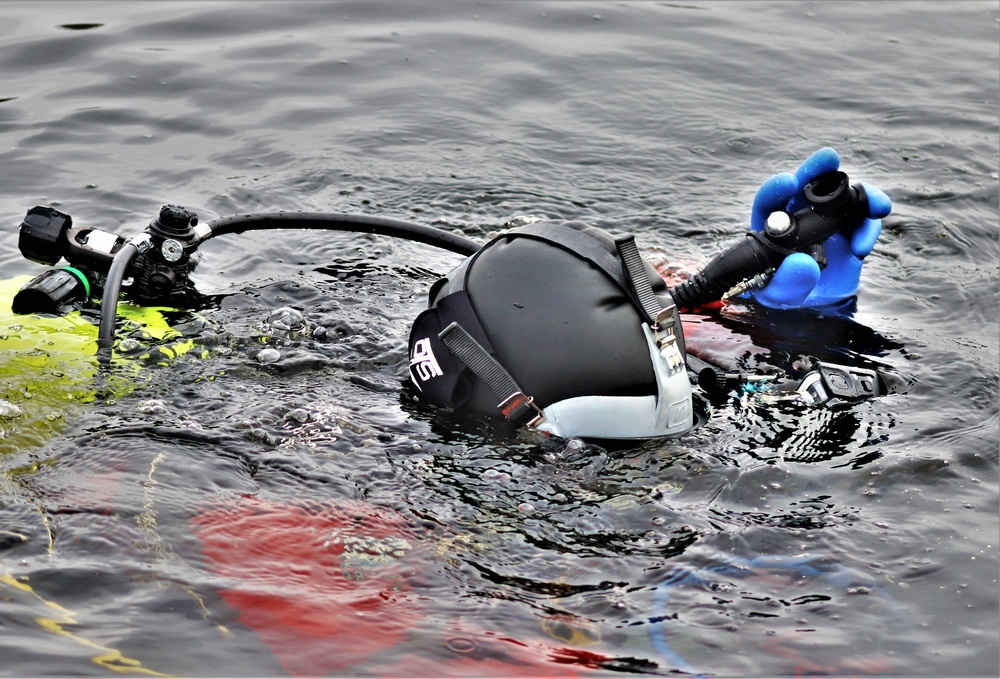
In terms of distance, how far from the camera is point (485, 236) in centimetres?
568

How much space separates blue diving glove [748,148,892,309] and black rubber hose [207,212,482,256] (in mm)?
1371

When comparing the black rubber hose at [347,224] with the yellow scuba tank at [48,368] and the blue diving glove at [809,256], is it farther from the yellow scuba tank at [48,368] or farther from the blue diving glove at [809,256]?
the blue diving glove at [809,256]

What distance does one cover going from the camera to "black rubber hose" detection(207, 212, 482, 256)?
4133 millimetres

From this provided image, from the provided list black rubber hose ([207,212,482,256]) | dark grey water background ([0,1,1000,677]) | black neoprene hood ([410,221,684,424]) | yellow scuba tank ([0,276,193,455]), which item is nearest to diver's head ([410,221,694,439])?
black neoprene hood ([410,221,684,424])

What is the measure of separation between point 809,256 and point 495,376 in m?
1.77

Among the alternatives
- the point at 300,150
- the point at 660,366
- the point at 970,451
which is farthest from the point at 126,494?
the point at 300,150

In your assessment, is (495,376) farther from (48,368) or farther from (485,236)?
(485,236)

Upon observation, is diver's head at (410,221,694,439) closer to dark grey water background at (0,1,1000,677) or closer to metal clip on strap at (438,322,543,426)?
metal clip on strap at (438,322,543,426)

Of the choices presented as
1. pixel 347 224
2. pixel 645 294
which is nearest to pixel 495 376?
pixel 645 294

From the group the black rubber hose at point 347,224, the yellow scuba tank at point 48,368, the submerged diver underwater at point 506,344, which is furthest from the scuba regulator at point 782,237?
the yellow scuba tank at point 48,368

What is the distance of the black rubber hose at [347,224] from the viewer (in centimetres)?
413

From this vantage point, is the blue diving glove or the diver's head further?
the blue diving glove

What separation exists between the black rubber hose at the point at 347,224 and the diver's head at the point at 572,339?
63cm

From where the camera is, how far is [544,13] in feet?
29.4
